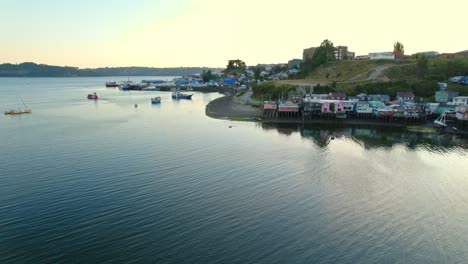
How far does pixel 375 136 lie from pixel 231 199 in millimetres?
37345

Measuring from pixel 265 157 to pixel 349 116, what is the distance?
3520 centimetres

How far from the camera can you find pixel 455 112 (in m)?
61.9

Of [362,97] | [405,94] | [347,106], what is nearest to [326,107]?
[347,106]

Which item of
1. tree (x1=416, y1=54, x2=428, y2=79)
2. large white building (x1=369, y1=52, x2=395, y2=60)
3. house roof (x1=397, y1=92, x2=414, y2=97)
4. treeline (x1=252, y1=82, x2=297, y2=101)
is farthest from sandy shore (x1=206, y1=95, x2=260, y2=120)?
large white building (x1=369, y1=52, x2=395, y2=60)

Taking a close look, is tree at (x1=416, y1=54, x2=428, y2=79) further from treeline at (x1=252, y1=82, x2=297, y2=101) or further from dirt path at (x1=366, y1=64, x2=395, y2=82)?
treeline at (x1=252, y1=82, x2=297, y2=101)

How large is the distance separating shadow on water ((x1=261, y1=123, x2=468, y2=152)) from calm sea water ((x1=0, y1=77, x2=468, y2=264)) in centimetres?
62

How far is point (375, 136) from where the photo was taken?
180ft

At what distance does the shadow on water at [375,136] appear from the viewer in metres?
48.7

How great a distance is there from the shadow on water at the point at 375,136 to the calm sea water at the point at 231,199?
0.62 metres

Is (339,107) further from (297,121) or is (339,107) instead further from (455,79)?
(455,79)

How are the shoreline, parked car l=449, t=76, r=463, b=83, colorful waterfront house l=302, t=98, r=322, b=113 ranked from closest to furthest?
the shoreline → colorful waterfront house l=302, t=98, r=322, b=113 → parked car l=449, t=76, r=463, b=83

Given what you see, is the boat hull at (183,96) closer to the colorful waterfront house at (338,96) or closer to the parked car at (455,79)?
the colorful waterfront house at (338,96)

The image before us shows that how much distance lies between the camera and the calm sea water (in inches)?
827

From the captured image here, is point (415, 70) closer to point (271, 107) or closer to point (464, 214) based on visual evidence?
point (271, 107)
